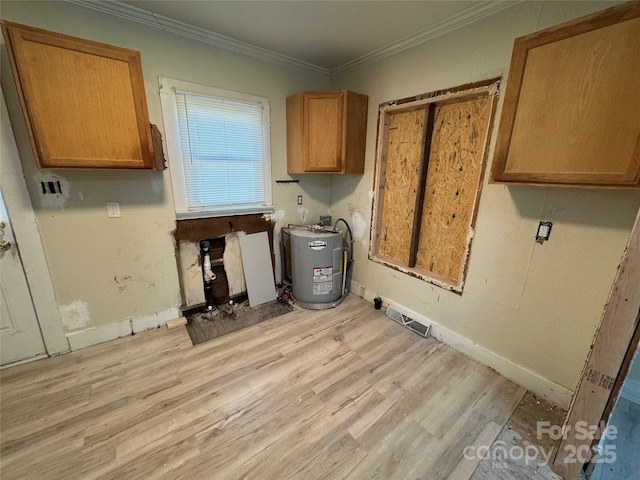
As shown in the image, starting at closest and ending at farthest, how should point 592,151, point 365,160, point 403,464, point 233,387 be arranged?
point 592,151 → point 403,464 → point 233,387 → point 365,160

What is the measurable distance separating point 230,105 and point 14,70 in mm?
1386

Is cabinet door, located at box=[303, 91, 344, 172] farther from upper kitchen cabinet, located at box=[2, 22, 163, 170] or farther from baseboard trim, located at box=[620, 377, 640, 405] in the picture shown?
baseboard trim, located at box=[620, 377, 640, 405]

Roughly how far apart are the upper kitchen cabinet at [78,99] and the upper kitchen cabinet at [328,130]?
1.37m

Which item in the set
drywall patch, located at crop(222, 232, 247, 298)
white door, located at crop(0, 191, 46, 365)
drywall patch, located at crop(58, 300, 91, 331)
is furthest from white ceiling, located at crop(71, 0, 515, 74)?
drywall patch, located at crop(58, 300, 91, 331)

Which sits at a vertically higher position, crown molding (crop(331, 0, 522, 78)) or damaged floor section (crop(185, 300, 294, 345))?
crown molding (crop(331, 0, 522, 78))

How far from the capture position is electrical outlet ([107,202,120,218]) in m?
2.06

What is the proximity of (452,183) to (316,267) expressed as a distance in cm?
152

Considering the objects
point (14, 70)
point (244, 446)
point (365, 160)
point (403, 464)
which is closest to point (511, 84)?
point (365, 160)

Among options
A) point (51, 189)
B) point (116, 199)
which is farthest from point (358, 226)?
point (51, 189)

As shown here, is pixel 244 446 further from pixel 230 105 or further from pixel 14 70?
pixel 230 105

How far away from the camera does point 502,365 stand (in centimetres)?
196

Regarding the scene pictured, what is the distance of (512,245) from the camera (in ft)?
5.97

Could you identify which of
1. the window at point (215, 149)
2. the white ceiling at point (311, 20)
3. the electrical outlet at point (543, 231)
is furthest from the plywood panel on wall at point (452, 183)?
the window at point (215, 149)

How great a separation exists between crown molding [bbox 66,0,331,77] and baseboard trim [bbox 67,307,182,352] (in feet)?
7.96
